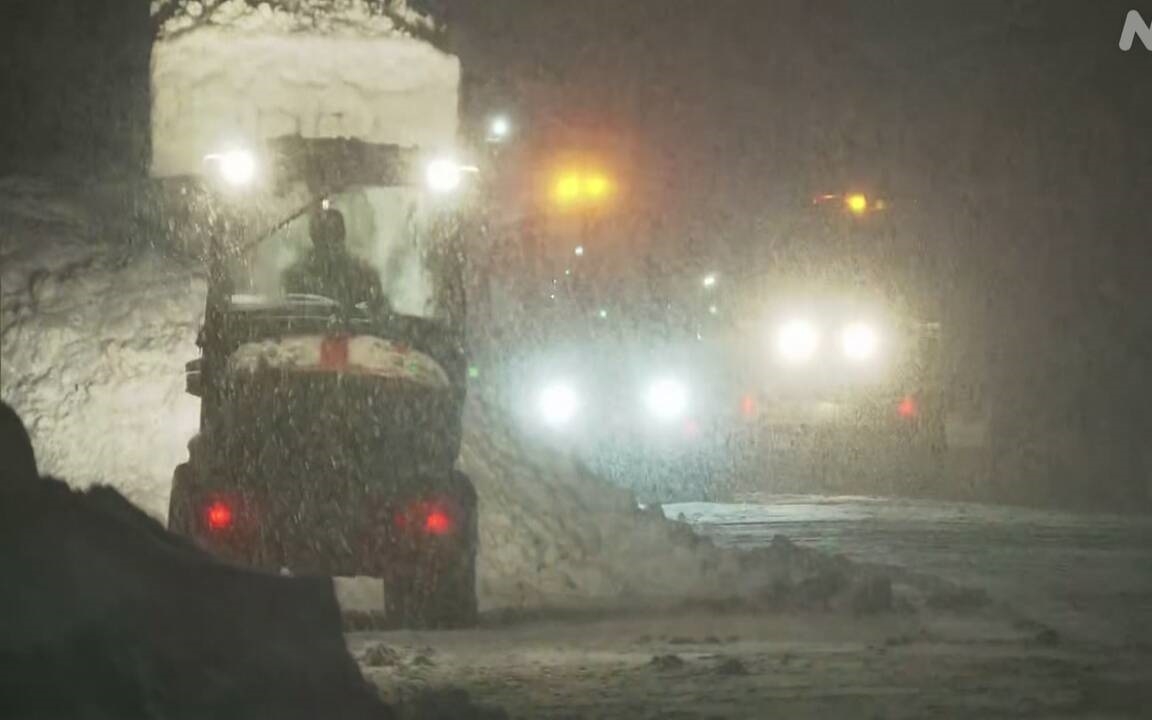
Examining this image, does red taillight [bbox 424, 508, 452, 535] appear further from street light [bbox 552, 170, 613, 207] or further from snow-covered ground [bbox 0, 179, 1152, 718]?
street light [bbox 552, 170, 613, 207]

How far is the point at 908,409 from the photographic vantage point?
25109 millimetres

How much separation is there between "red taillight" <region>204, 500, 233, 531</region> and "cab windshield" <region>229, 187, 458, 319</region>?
61.1 inches

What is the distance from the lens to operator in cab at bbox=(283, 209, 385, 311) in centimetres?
1188

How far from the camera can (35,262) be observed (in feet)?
53.9

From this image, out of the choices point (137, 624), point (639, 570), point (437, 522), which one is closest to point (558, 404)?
point (639, 570)

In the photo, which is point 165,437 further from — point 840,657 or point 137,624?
point 137,624

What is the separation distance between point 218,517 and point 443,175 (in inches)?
117

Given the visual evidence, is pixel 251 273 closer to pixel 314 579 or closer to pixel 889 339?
pixel 314 579

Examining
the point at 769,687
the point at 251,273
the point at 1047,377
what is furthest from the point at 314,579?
the point at 1047,377

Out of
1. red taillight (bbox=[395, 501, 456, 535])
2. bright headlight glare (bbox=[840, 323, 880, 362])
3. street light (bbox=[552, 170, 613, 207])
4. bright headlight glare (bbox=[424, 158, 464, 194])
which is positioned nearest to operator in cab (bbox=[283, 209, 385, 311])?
bright headlight glare (bbox=[424, 158, 464, 194])

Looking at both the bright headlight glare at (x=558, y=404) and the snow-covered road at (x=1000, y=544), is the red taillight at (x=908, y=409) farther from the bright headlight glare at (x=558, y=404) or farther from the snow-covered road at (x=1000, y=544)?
the bright headlight glare at (x=558, y=404)

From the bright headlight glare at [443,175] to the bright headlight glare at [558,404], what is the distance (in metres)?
10.3

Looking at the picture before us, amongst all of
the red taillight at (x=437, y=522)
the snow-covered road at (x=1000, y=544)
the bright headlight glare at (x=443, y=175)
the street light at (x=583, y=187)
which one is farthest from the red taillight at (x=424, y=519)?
the street light at (x=583, y=187)

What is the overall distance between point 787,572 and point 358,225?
4147mm
